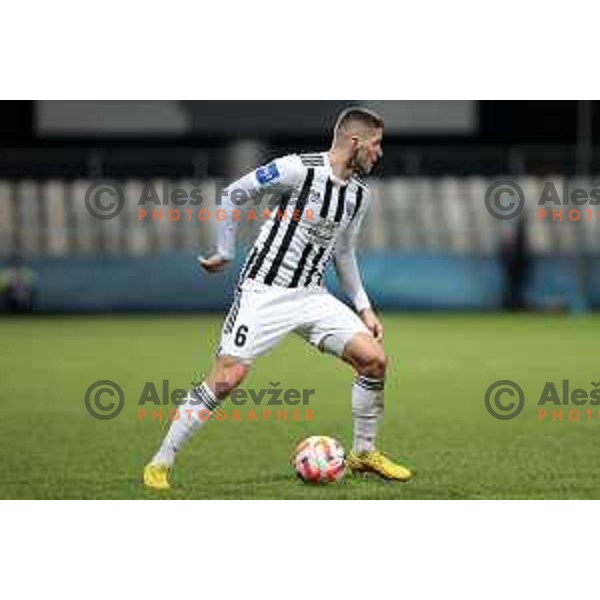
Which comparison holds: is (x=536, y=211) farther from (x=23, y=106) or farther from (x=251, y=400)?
(x=251, y=400)

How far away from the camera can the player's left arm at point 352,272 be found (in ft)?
22.4

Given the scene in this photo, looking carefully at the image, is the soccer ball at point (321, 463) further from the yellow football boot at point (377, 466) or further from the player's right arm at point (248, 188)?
the player's right arm at point (248, 188)

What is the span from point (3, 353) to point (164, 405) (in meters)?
4.06

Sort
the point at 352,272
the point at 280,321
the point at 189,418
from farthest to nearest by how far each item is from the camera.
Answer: the point at 352,272, the point at 280,321, the point at 189,418

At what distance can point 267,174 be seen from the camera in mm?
6504

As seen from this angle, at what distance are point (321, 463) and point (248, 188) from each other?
4.56 feet

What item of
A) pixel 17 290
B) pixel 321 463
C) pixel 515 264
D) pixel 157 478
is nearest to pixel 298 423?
pixel 321 463

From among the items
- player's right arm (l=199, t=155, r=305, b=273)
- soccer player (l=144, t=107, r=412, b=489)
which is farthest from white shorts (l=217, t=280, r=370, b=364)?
player's right arm (l=199, t=155, r=305, b=273)

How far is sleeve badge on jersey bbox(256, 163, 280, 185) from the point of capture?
21.3ft

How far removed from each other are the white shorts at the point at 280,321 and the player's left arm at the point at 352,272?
0.12 m

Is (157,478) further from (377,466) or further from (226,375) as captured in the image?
(377,466)

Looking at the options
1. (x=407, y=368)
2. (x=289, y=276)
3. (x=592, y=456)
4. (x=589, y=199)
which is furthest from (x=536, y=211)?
(x=289, y=276)

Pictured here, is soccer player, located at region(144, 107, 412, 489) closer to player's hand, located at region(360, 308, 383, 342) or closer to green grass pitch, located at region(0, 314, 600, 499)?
player's hand, located at region(360, 308, 383, 342)

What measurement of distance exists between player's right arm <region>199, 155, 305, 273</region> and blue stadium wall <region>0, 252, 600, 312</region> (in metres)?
11.7
